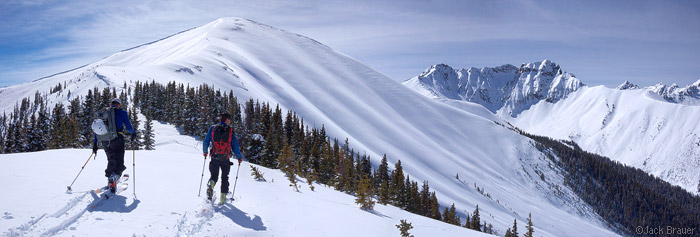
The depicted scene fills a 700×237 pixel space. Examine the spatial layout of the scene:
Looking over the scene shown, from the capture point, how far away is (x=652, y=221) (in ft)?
634

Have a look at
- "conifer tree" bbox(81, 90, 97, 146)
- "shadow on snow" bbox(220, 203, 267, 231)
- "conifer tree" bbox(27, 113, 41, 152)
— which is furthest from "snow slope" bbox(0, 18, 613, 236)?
"shadow on snow" bbox(220, 203, 267, 231)

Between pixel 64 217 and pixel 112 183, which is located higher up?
pixel 112 183

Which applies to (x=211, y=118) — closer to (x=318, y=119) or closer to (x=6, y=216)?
(x=6, y=216)

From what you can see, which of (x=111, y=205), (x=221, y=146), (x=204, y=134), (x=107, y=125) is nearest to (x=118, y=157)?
(x=107, y=125)

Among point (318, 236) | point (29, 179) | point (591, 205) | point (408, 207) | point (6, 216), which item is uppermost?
point (29, 179)

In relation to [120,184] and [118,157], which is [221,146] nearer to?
[118,157]

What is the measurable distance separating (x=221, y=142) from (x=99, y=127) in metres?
3.33

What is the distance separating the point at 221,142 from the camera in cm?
1041

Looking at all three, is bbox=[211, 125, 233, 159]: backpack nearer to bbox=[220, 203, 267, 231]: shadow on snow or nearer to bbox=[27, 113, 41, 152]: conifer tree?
bbox=[220, 203, 267, 231]: shadow on snow

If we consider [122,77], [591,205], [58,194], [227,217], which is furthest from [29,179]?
[591,205]

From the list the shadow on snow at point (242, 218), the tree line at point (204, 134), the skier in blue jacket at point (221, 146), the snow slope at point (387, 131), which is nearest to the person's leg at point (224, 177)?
the skier in blue jacket at point (221, 146)

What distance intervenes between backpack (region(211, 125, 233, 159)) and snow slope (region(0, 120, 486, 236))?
4.72 feet

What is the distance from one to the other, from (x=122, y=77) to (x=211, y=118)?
65.3 metres

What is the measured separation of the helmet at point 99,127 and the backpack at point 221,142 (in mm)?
2947
